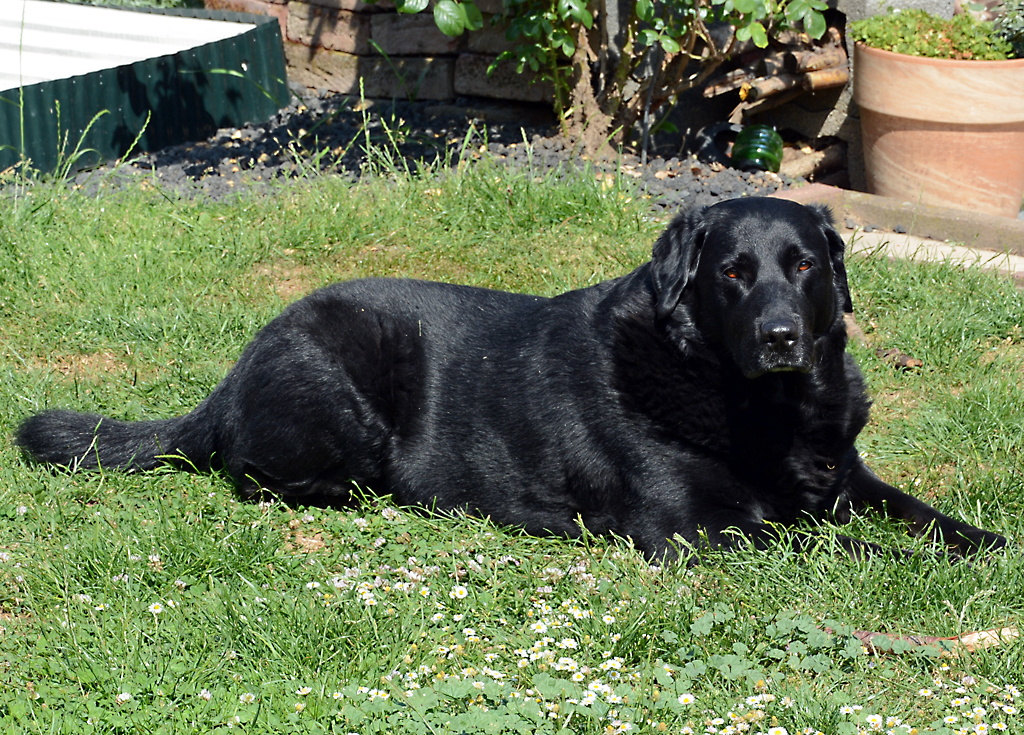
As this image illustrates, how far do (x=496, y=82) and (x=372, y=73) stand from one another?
1205 mm

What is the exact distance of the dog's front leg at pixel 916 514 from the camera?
288 cm

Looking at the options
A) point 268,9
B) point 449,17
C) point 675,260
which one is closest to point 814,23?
point 449,17

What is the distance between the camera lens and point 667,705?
7.32ft

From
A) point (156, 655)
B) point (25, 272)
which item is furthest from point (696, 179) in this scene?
point (156, 655)

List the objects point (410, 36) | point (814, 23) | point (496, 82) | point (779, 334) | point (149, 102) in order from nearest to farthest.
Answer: point (779, 334), point (814, 23), point (149, 102), point (496, 82), point (410, 36)

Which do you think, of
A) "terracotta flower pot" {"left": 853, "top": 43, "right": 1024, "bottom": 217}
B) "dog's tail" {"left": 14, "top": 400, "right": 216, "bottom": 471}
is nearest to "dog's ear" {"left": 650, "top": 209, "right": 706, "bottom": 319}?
"dog's tail" {"left": 14, "top": 400, "right": 216, "bottom": 471}

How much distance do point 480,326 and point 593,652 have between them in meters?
1.26

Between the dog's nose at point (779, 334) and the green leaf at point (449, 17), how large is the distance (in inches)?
104

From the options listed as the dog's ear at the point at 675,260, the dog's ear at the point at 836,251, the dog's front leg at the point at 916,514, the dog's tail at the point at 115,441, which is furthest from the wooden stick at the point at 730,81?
the dog's tail at the point at 115,441

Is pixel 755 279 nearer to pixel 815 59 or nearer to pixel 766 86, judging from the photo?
pixel 766 86

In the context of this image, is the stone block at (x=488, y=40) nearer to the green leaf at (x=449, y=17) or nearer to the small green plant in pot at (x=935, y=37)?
the green leaf at (x=449, y=17)

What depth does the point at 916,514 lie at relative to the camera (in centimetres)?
306

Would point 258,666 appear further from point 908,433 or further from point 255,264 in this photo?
point 255,264

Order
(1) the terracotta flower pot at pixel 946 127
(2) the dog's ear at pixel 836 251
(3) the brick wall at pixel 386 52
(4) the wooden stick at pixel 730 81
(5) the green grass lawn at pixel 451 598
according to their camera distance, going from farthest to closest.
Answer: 1. (3) the brick wall at pixel 386 52
2. (4) the wooden stick at pixel 730 81
3. (1) the terracotta flower pot at pixel 946 127
4. (2) the dog's ear at pixel 836 251
5. (5) the green grass lawn at pixel 451 598
